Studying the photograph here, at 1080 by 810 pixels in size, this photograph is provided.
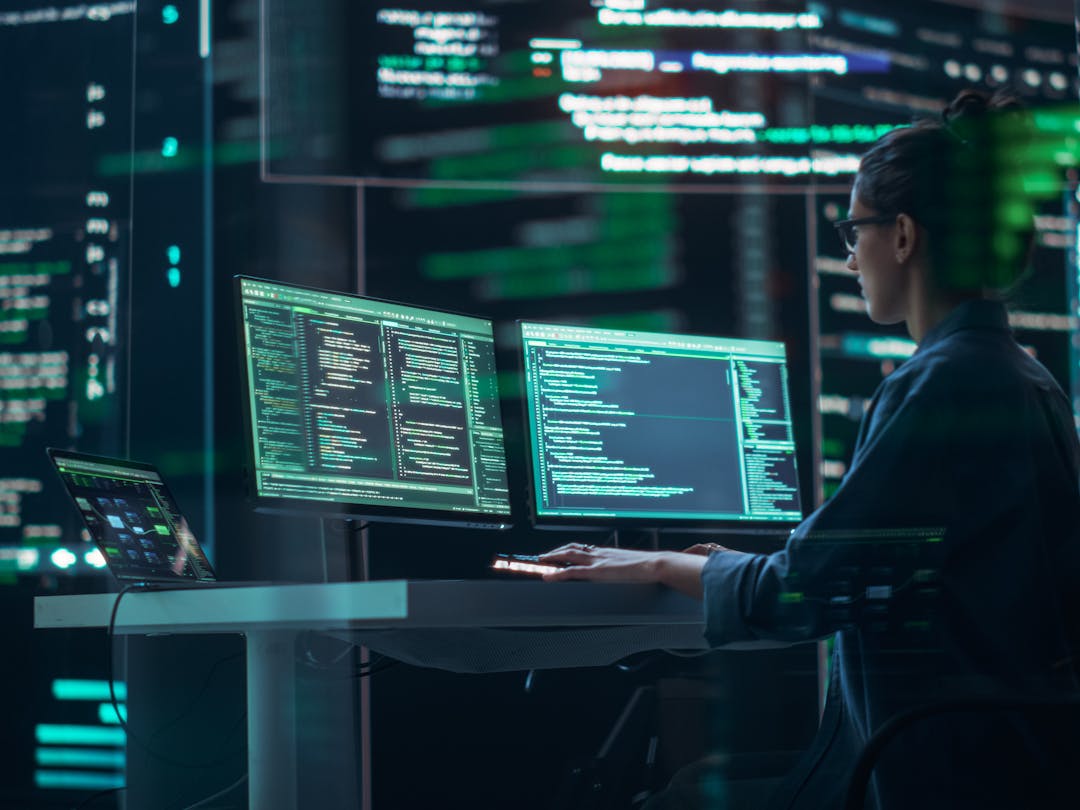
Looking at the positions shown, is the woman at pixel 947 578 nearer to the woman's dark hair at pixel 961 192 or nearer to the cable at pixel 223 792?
the woman's dark hair at pixel 961 192

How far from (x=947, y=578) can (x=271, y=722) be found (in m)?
0.88

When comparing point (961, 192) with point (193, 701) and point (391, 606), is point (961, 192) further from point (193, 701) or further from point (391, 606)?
point (193, 701)

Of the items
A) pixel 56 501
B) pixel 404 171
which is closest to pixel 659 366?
pixel 404 171

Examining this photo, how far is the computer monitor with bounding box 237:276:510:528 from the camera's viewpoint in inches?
69.5

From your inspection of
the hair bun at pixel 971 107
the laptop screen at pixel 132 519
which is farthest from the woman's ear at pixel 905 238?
the laptop screen at pixel 132 519

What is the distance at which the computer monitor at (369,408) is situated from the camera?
1.77m

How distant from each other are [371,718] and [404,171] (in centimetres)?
119

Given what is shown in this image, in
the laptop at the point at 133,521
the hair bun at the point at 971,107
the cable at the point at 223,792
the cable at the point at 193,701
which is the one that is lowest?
the cable at the point at 223,792

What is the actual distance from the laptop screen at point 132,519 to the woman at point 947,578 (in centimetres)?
79

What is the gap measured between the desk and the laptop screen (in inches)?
3.3

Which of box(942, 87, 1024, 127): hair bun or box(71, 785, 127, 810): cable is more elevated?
box(942, 87, 1024, 127): hair bun

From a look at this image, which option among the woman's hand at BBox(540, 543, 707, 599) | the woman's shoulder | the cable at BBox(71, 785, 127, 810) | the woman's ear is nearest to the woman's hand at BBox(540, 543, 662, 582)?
the woman's hand at BBox(540, 543, 707, 599)

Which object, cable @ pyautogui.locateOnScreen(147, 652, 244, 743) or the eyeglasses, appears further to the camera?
cable @ pyautogui.locateOnScreen(147, 652, 244, 743)

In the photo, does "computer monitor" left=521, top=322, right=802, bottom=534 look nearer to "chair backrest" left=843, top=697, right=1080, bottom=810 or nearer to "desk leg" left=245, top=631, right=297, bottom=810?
"desk leg" left=245, top=631, right=297, bottom=810
